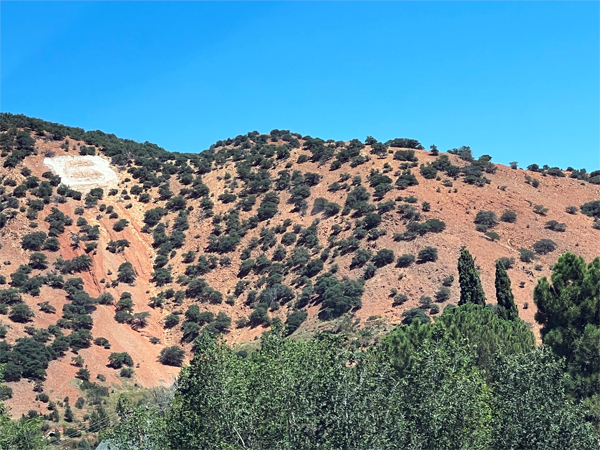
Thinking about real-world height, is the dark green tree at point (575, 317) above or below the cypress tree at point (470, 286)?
below

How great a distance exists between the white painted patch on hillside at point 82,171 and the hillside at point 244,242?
1.68 ft

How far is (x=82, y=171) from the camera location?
8662 centimetres

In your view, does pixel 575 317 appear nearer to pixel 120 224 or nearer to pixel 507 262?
pixel 507 262

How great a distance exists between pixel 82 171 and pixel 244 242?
26.0 metres

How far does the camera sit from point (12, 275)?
211ft

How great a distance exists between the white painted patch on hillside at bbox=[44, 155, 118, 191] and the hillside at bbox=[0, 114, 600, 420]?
51 cm

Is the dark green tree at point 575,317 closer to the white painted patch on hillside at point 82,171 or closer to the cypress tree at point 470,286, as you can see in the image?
the cypress tree at point 470,286

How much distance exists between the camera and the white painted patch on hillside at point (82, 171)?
84.2 meters

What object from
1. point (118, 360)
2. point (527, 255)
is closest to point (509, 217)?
point (527, 255)

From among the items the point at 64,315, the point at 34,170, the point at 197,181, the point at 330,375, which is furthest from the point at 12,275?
the point at 330,375

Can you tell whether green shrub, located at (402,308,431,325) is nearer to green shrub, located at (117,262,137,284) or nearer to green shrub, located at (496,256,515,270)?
green shrub, located at (496,256,515,270)

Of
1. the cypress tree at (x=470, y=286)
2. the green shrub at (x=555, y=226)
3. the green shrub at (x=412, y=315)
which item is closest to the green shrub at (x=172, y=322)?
the green shrub at (x=412, y=315)

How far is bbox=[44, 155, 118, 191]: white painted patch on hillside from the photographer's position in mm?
84188

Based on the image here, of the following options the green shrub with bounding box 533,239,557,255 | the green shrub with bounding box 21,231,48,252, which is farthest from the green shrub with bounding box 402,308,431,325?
the green shrub with bounding box 21,231,48,252
